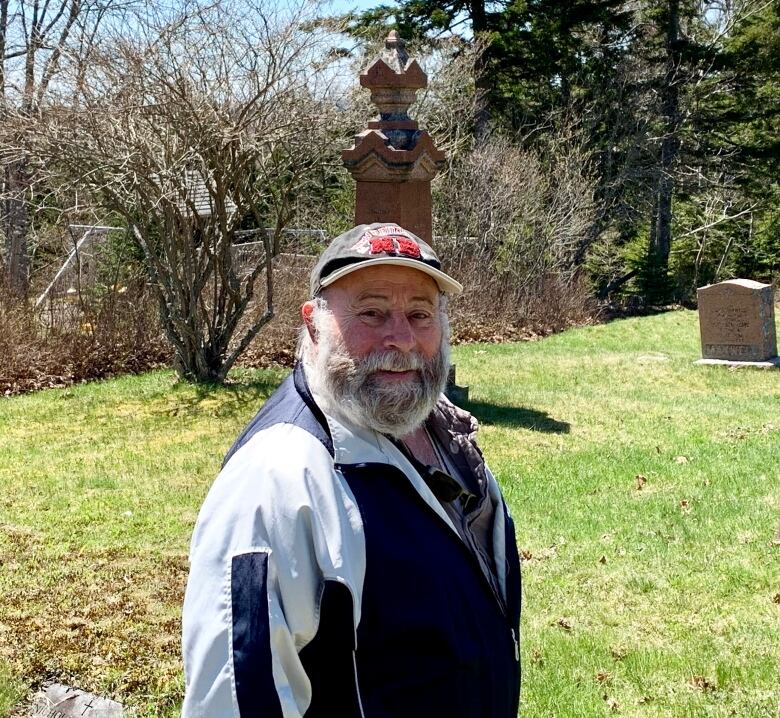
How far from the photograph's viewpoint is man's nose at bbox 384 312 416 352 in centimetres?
237

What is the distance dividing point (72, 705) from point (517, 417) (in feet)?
23.6

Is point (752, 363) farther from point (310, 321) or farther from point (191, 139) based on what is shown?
point (310, 321)

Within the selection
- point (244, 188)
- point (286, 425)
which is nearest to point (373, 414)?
point (286, 425)

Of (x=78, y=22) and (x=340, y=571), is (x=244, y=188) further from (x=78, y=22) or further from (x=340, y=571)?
(x=340, y=571)

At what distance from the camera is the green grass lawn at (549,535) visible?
4.57m

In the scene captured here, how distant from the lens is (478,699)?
7.09 feet

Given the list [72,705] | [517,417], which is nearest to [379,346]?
[72,705]

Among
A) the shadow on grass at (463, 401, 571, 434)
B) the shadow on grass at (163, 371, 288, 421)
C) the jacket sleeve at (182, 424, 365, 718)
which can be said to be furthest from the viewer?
the shadow on grass at (163, 371, 288, 421)

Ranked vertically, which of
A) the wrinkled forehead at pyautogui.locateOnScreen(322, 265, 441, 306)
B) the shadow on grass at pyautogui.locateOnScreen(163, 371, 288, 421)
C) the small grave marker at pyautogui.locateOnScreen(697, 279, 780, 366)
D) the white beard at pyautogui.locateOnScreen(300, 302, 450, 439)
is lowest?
the shadow on grass at pyautogui.locateOnScreen(163, 371, 288, 421)

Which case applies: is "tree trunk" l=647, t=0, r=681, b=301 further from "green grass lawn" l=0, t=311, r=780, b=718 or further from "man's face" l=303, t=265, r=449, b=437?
"man's face" l=303, t=265, r=449, b=437

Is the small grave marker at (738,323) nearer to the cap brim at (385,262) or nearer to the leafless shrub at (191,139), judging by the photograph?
the leafless shrub at (191,139)

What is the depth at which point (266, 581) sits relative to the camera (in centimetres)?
190

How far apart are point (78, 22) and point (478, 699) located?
11759 millimetres

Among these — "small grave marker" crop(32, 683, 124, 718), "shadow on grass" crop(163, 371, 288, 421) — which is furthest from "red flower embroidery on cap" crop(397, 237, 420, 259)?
"shadow on grass" crop(163, 371, 288, 421)
